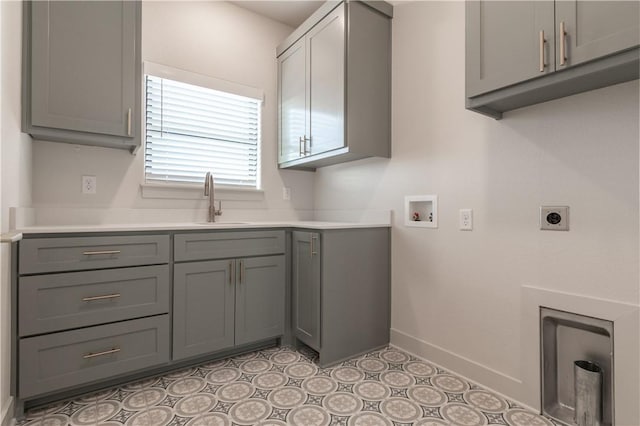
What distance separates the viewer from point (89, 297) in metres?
1.72

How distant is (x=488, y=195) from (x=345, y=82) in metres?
1.15

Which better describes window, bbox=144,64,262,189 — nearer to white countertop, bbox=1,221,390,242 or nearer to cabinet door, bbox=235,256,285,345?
white countertop, bbox=1,221,390,242

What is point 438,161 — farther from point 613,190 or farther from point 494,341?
point 494,341

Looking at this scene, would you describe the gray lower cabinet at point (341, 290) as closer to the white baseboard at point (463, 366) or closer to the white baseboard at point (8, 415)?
the white baseboard at point (463, 366)

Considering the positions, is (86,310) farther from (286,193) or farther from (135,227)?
(286,193)

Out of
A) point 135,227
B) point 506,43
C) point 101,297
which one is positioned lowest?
point 101,297

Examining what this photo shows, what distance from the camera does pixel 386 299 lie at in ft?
7.91

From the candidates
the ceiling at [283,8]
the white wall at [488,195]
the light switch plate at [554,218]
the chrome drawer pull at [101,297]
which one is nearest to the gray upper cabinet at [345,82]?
the white wall at [488,195]

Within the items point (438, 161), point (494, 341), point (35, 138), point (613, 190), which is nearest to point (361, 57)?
point (438, 161)

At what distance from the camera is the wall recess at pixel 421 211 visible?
2123 mm

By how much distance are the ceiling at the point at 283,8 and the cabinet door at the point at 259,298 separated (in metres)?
2.10

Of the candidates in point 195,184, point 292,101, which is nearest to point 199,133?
point 195,184

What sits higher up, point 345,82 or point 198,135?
point 345,82

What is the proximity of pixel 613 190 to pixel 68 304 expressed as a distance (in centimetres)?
256
